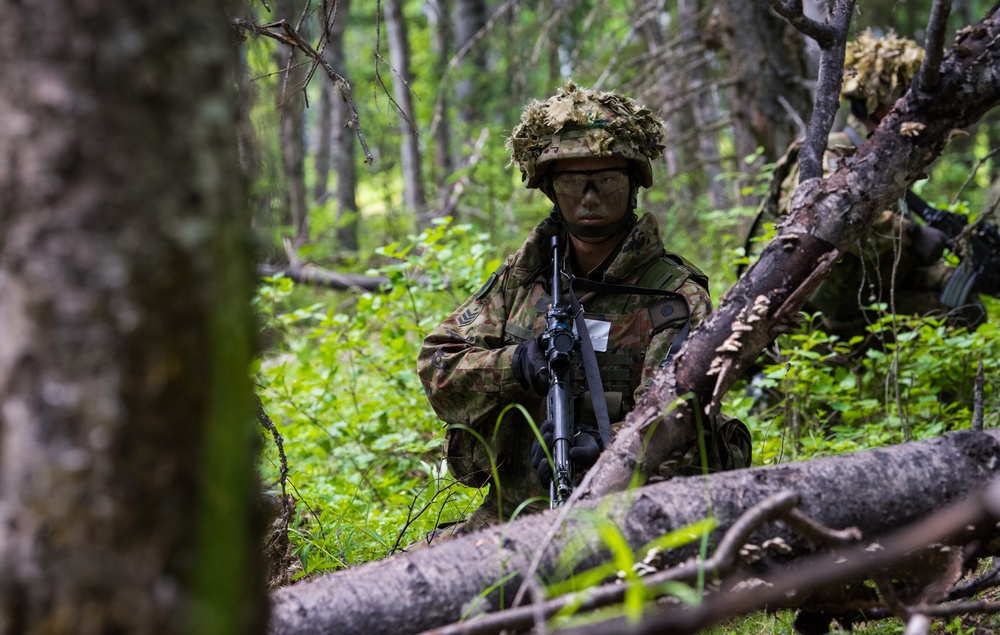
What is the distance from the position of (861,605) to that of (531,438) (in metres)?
1.61

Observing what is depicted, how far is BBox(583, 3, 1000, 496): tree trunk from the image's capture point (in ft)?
7.62

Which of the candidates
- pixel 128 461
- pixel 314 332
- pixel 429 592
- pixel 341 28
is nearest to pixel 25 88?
pixel 128 461

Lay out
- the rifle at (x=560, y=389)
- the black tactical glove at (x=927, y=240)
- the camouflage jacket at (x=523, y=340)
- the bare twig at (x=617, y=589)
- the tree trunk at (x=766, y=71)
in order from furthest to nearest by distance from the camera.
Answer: the tree trunk at (x=766, y=71)
the black tactical glove at (x=927, y=240)
the camouflage jacket at (x=523, y=340)
the rifle at (x=560, y=389)
the bare twig at (x=617, y=589)

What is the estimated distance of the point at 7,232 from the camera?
106cm

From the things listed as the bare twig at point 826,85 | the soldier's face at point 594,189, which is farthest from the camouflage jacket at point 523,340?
the bare twig at point 826,85

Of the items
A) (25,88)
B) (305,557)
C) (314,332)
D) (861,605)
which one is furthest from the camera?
(314,332)

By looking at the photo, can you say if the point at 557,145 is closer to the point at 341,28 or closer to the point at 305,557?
the point at 305,557

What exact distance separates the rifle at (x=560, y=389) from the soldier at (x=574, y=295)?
23 centimetres

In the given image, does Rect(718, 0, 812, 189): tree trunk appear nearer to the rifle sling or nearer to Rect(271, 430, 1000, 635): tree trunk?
the rifle sling

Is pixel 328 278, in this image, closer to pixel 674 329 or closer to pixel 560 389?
pixel 674 329

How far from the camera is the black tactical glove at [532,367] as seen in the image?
3078 millimetres

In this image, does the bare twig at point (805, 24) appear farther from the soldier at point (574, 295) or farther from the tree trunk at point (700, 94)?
the tree trunk at point (700, 94)

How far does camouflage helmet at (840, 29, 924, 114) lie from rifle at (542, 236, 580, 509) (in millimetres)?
3156

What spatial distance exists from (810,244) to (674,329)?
102cm
